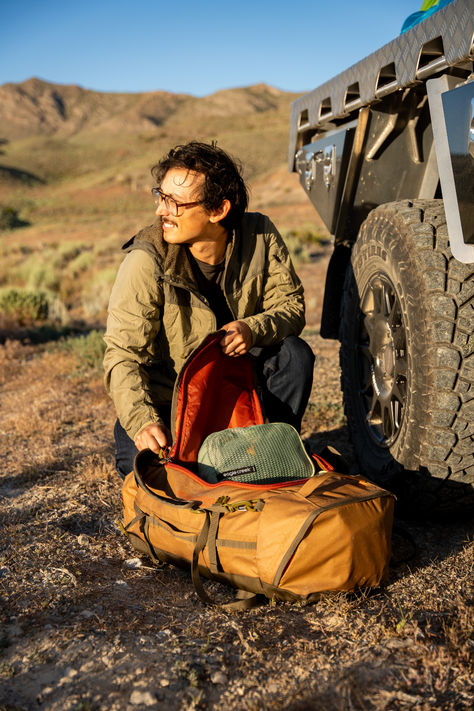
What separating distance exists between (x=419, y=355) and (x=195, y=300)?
3.23 feet

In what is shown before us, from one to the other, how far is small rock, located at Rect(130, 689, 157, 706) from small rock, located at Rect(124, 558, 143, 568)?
0.81 metres

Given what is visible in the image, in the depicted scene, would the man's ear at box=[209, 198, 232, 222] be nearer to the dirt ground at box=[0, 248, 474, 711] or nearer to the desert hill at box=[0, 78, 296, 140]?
the dirt ground at box=[0, 248, 474, 711]

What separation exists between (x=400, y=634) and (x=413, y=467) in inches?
29.9

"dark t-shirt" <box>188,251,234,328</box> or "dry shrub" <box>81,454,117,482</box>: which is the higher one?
"dark t-shirt" <box>188,251,234,328</box>

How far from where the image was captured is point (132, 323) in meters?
2.71

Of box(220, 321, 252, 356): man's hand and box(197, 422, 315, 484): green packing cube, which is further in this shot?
box(220, 321, 252, 356): man's hand

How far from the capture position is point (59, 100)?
13375 cm

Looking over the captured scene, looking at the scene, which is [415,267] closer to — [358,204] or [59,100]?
[358,204]

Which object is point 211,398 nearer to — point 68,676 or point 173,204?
point 173,204

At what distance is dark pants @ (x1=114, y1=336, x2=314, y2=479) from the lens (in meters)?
3.00

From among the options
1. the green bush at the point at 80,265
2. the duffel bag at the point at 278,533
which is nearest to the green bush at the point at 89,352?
the duffel bag at the point at 278,533

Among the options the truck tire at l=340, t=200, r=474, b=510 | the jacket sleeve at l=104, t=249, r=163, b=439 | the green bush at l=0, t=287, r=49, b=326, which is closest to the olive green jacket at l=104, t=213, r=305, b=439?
the jacket sleeve at l=104, t=249, r=163, b=439

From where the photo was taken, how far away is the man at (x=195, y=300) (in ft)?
8.87

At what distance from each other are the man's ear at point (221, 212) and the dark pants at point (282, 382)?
2.07 ft
